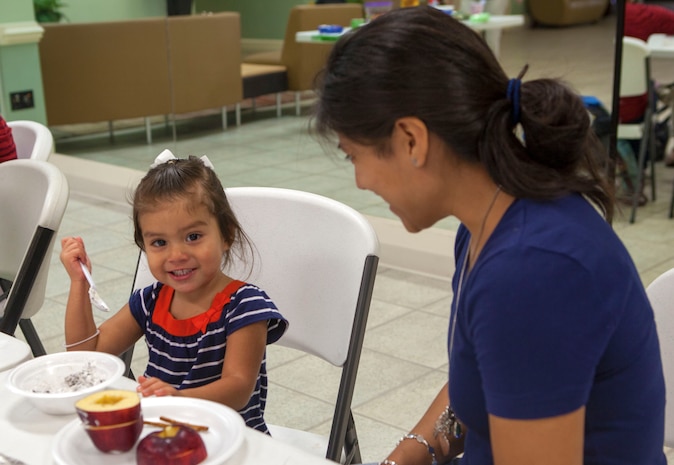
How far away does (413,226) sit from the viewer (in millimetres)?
1053

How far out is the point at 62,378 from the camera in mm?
1143

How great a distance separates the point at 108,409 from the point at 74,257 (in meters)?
0.53

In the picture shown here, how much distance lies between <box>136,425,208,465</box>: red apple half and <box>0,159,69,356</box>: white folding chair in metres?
0.85

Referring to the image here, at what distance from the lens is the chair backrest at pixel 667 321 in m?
1.26

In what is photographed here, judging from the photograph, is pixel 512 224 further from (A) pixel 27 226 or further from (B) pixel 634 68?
(B) pixel 634 68

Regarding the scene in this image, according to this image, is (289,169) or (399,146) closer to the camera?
(399,146)

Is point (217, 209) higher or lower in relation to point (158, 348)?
higher

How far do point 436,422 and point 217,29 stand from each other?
10.9 feet

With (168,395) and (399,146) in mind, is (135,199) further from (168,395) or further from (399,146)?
(399,146)

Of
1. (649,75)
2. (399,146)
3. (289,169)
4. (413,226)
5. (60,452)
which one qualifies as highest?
(399,146)

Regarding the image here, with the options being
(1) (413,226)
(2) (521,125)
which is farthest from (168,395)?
(2) (521,125)

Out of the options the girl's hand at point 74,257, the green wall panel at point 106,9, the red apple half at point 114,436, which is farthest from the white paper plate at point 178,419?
the green wall panel at point 106,9

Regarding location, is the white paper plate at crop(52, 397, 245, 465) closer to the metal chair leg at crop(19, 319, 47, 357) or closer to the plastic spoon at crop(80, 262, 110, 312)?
the plastic spoon at crop(80, 262, 110, 312)

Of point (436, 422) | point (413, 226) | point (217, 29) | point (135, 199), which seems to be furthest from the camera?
point (217, 29)
